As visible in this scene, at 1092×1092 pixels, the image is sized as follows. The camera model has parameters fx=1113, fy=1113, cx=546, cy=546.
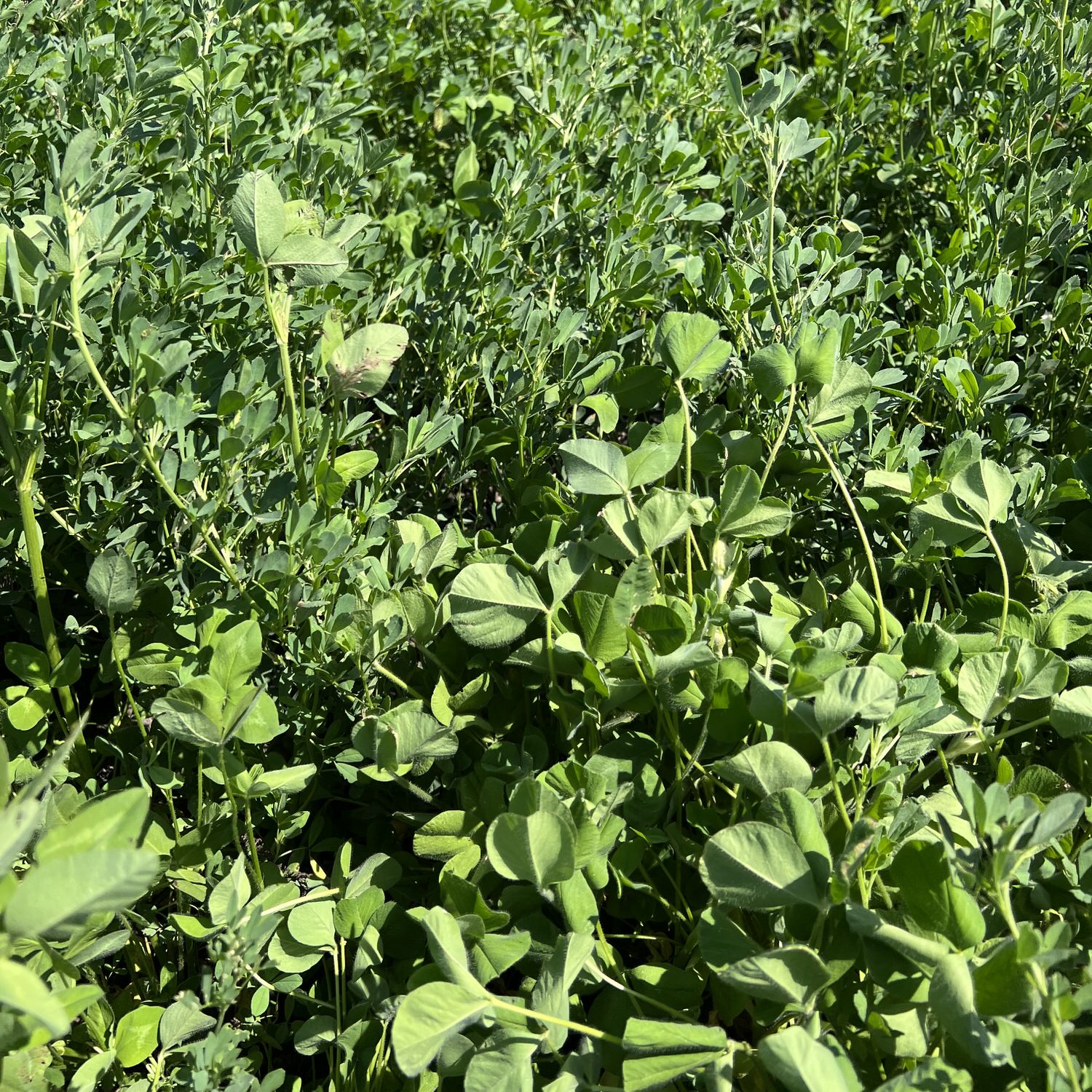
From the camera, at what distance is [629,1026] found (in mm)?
1050

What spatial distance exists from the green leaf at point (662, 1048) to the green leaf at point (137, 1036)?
60 centimetres

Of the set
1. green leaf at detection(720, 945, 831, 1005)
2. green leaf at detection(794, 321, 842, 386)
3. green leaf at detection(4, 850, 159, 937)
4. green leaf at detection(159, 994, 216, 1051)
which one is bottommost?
green leaf at detection(159, 994, 216, 1051)

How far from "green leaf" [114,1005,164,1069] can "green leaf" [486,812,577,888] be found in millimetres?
496

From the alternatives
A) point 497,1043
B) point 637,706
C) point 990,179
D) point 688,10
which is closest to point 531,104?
point 688,10

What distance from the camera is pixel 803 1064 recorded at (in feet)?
3.02

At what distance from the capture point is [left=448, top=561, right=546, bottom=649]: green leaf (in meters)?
1.36

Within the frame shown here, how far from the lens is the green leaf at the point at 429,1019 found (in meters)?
1.02

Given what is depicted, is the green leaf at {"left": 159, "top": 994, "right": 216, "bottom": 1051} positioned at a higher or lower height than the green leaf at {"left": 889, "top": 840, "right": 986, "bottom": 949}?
lower

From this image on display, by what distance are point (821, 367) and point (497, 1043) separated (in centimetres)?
93

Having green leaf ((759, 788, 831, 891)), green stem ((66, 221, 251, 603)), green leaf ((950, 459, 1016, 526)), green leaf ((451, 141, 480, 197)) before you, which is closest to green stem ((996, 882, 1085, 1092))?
green leaf ((759, 788, 831, 891))

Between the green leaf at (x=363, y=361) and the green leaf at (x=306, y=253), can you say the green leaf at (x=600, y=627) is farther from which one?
the green leaf at (x=306, y=253)

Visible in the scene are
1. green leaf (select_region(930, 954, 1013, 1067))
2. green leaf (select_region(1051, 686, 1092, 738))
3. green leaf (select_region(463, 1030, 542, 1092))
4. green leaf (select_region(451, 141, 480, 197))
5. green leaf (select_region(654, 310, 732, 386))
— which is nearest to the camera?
green leaf (select_region(930, 954, 1013, 1067))

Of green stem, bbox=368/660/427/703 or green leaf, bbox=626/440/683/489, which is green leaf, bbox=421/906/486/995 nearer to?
green stem, bbox=368/660/427/703

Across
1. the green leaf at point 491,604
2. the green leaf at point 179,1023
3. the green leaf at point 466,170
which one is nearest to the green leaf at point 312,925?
the green leaf at point 179,1023
